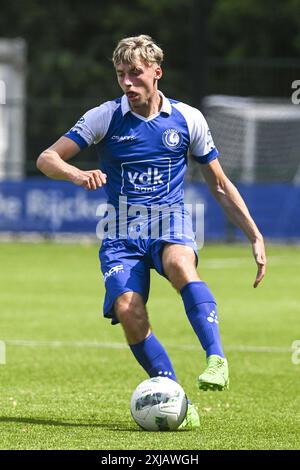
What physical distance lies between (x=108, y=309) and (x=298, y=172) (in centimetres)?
2282

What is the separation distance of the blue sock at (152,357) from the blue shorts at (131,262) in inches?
8.5

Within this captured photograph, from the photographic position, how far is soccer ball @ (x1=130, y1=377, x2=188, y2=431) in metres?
6.73

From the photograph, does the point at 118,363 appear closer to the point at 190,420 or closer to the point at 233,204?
the point at 233,204

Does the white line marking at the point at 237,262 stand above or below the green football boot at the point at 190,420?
below

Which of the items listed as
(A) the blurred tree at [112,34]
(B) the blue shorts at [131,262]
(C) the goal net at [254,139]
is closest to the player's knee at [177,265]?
(B) the blue shorts at [131,262]

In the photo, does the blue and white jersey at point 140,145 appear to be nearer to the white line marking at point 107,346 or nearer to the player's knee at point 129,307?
the player's knee at point 129,307

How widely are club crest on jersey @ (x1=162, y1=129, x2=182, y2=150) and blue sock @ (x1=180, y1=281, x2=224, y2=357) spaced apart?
88 cm

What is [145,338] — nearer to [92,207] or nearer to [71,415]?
[71,415]

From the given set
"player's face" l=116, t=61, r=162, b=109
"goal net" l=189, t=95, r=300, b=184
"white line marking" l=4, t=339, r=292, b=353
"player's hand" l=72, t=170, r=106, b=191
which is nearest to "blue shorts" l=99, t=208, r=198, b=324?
"player's hand" l=72, t=170, r=106, b=191

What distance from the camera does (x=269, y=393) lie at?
28.5ft

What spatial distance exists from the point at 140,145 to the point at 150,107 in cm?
23

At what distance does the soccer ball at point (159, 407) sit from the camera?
6.73 meters

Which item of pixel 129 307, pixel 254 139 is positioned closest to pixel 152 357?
pixel 129 307

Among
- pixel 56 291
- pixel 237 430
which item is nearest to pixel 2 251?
pixel 56 291
